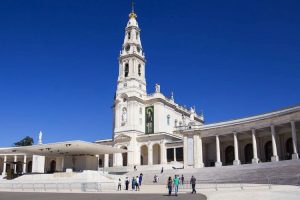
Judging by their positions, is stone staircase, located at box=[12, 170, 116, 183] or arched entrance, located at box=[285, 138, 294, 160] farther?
arched entrance, located at box=[285, 138, 294, 160]

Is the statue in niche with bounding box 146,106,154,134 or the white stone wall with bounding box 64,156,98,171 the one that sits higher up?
Result: the statue in niche with bounding box 146,106,154,134

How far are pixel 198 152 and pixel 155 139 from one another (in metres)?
14.2

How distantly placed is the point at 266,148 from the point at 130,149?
25195 mm

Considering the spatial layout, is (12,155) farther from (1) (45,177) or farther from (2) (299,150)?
(2) (299,150)

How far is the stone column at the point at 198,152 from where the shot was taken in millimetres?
51875

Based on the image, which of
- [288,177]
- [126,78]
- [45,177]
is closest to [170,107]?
[126,78]

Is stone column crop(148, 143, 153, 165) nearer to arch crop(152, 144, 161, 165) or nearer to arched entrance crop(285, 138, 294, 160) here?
arch crop(152, 144, 161, 165)

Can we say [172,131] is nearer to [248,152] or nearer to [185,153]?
[185,153]

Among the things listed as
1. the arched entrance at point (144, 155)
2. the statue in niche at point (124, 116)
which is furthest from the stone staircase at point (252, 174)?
the statue in niche at point (124, 116)

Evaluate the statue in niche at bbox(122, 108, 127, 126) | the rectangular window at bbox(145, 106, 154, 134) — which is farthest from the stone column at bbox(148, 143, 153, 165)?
the statue in niche at bbox(122, 108, 127, 126)

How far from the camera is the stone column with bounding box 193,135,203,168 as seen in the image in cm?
5188

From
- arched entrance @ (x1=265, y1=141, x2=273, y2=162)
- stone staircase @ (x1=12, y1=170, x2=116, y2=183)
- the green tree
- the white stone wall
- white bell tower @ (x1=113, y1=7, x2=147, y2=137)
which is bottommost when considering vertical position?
stone staircase @ (x1=12, y1=170, x2=116, y2=183)

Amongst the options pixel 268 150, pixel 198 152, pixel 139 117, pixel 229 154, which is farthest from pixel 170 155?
pixel 268 150

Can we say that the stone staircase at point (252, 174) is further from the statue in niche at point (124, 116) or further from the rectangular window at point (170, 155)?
the statue in niche at point (124, 116)
